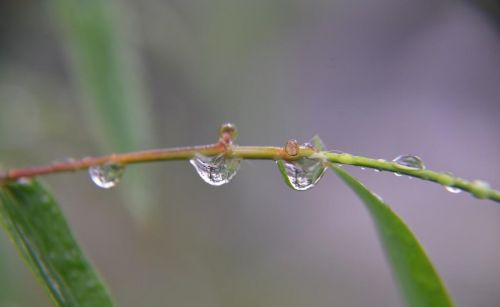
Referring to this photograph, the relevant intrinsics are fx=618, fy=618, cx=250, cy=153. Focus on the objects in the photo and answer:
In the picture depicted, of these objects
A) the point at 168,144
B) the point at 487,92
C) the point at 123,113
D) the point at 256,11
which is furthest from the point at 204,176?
the point at 487,92

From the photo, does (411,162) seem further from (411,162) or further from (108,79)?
(108,79)

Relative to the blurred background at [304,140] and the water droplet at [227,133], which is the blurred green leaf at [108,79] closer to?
the water droplet at [227,133]

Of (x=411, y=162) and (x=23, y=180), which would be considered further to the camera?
(x=23, y=180)

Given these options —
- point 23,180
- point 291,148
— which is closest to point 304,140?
point 23,180

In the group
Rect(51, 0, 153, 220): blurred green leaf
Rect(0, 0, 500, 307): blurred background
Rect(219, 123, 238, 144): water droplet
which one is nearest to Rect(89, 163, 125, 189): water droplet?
Rect(219, 123, 238, 144): water droplet

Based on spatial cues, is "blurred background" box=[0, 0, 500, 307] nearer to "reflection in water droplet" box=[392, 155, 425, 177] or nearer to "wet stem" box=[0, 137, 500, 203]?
"wet stem" box=[0, 137, 500, 203]

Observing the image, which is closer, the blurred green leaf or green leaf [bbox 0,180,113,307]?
green leaf [bbox 0,180,113,307]

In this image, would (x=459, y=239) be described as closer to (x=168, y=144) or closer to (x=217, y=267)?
(x=217, y=267)
